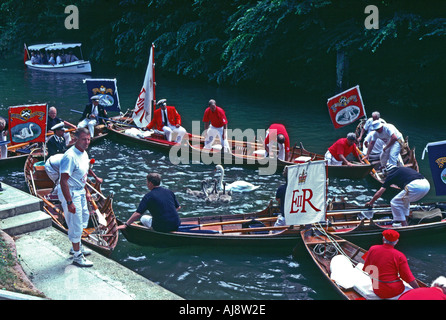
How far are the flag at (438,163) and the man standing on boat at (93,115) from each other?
13.0 m

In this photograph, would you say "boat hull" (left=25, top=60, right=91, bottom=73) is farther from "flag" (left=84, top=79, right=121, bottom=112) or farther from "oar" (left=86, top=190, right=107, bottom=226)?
"oar" (left=86, top=190, right=107, bottom=226)

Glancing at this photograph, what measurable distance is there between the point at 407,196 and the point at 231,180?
6238mm

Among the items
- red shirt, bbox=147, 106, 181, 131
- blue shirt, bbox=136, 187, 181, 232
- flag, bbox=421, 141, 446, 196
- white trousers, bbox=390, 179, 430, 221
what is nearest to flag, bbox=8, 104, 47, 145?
red shirt, bbox=147, 106, 181, 131

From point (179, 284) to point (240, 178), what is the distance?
6.84m

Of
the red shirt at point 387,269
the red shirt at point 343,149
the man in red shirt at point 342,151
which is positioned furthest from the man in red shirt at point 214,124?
the red shirt at point 387,269

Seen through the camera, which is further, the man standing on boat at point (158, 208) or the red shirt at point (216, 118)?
the red shirt at point (216, 118)

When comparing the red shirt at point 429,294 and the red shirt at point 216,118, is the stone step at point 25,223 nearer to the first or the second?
the red shirt at point 429,294

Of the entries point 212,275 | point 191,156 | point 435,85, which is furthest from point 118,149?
point 435,85

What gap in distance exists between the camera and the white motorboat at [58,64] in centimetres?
3994

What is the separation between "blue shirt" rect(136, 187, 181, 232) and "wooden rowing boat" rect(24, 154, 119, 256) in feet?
2.99

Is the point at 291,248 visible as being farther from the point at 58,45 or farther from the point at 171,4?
the point at 58,45

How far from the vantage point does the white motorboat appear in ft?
131

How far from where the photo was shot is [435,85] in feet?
91.8

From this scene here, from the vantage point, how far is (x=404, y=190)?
11773mm
